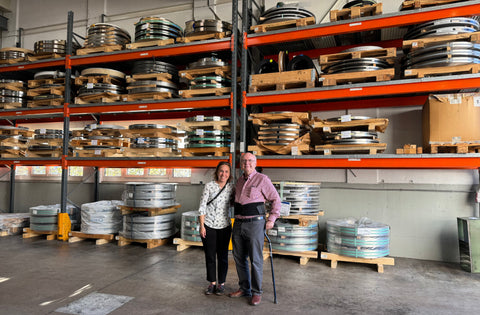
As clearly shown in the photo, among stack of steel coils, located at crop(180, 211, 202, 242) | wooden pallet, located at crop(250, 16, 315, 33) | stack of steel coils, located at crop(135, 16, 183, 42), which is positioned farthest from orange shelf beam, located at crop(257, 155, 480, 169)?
stack of steel coils, located at crop(135, 16, 183, 42)

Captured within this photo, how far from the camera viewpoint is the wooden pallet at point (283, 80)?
5.81m

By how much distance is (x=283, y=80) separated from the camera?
5941 millimetres

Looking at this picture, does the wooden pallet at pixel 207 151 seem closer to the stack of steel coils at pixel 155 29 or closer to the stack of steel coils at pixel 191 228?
the stack of steel coils at pixel 191 228

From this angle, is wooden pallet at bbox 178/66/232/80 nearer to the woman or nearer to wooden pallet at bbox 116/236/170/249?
the woman

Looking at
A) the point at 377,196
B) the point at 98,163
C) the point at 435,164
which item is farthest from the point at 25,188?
the point at 435,164

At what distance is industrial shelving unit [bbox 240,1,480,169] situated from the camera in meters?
5.02

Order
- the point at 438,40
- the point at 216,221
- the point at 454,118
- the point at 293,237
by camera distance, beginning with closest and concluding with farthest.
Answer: the point at 216,221 < the point at 454,118 < the point at 438,40 < the point at 293,237

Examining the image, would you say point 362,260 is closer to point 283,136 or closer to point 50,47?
point 283,136

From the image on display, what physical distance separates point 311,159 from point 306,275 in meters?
1.94

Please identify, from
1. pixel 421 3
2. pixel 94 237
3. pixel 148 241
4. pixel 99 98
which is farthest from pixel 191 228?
pixel 421 3

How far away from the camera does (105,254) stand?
607 centimetres

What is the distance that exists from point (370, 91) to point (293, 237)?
285 centimetres

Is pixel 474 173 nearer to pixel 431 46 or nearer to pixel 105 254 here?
pixel 431 46

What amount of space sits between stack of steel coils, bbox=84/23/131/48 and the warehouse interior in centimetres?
64
